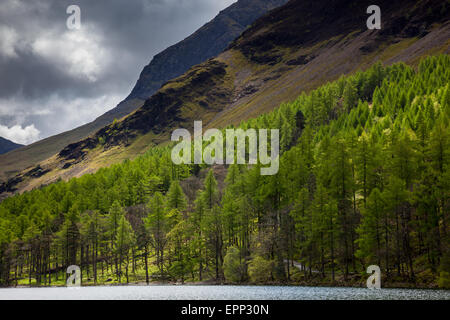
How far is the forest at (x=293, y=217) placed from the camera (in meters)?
49.2

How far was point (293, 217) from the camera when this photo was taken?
61.2m

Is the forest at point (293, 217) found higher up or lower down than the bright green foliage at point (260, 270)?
higher up

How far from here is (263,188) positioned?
6725 cm

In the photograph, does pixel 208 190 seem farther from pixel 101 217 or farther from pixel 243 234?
pixel 101 217

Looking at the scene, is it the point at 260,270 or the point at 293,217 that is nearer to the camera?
the point at 260,270

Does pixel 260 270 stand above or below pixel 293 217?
below

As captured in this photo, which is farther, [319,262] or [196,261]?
[196,261]

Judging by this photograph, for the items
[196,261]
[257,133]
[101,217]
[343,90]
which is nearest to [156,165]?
[257,133]

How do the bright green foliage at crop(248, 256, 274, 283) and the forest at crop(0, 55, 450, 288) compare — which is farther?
the bright green foliage at crop(248, 256, 274, 283)

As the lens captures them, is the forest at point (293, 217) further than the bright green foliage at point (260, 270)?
No

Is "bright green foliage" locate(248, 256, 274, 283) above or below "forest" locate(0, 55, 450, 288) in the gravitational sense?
below

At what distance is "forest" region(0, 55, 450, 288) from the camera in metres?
49.2
